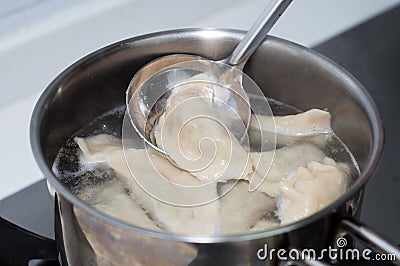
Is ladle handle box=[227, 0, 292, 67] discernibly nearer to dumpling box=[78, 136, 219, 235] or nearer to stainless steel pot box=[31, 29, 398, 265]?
stainless steel pot box=[31, 29, 398, 265]

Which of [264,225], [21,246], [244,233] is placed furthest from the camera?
[21,246]

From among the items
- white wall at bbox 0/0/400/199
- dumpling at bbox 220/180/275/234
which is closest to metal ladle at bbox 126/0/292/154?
dumpling at bbox 220/180/275/234

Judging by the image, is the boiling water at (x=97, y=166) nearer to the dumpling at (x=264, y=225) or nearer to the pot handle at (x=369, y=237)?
the dumpling at (x=264, y=225)

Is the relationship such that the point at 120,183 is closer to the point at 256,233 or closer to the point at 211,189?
the point at 211,189

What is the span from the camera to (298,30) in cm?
116

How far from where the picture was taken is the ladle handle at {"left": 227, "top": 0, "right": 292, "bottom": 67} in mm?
747

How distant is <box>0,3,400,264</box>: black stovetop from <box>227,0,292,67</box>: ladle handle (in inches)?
10.2

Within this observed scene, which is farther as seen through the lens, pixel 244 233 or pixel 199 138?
pixel 199 138

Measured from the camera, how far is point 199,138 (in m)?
0.75

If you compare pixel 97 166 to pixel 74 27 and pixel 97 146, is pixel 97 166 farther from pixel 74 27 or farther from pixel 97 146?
pixel 74 27

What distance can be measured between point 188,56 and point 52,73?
0.35 m

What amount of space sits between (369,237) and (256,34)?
0.28m

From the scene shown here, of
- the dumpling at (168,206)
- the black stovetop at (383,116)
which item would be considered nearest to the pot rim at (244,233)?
the dumpling at (168,206)

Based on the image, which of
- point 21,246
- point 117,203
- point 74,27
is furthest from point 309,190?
point 74,27
